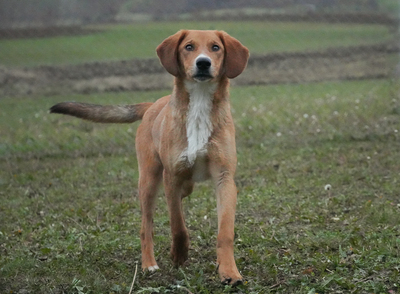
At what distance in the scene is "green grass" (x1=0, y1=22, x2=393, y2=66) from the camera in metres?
9.41

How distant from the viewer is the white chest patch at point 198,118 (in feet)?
14.3

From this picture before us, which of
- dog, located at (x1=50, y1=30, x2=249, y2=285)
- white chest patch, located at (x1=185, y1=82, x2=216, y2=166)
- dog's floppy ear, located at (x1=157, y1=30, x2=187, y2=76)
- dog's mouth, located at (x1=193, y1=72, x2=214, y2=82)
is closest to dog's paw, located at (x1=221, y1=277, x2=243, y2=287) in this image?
dog, located at (x1=50, y1=30, x2=249, y2=285)

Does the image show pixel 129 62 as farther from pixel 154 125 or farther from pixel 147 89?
pixel 154 125

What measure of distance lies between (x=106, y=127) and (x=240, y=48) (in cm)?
587

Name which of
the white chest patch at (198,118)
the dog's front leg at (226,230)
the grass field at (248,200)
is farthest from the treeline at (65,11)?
the dog's front leg at (226,230)

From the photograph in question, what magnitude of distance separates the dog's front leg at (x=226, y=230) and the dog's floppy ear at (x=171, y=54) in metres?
0.85

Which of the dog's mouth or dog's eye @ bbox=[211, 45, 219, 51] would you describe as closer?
the dog's mouth

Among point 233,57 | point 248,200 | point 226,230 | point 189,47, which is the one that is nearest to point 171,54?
point 189,47

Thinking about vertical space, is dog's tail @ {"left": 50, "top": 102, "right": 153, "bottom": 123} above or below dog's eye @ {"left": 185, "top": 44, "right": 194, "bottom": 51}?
below

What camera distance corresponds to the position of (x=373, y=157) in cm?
793

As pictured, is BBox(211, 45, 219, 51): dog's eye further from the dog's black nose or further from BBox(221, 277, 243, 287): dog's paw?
BBox(221, 277, 243, 287): dog's paw

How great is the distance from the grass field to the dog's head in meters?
1.35

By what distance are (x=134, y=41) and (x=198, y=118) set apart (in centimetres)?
533

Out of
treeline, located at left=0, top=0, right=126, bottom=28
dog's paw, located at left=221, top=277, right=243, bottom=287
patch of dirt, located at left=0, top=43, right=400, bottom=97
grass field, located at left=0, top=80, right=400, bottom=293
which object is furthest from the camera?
patch of dirt, located at left=0, top=43, right=400, bottom=97
